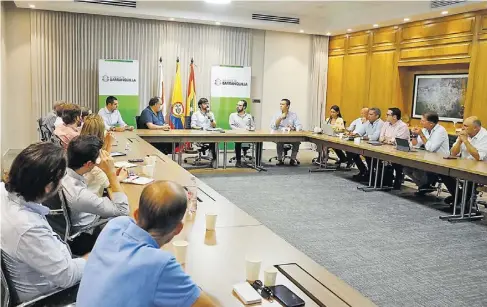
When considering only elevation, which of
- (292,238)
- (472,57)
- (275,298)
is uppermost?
(472,57)

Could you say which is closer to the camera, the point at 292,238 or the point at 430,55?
the point at 292,238

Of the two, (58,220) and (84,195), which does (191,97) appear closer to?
(58,220)

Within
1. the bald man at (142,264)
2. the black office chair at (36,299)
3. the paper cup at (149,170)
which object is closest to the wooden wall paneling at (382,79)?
the paper cup at (149,170)

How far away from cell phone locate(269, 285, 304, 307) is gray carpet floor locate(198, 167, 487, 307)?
1.53m

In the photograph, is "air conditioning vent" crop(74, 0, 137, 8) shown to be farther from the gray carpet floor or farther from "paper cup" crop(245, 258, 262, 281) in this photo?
"paper cup" crop(245, 258, 262, 281)

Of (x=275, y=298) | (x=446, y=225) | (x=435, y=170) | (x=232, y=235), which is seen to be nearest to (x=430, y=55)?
(x=435, y=170)

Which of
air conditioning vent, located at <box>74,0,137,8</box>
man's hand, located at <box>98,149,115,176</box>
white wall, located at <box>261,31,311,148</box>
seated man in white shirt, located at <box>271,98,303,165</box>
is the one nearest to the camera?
man's hand, located at <box>98,149,115,176</box>

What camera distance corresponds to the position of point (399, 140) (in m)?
5.97

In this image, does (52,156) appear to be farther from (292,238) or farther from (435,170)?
(435,170)

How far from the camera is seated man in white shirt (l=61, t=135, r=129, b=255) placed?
2510mm

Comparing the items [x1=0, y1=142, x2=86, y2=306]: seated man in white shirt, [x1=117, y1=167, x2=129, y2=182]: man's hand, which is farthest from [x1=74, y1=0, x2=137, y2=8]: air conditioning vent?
[x1=0, y1=142, x2=86, y2=306]: seated man in white shirt

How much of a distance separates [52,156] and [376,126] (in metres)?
6.32

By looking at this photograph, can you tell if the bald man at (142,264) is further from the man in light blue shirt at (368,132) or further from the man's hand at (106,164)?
the man in light blue shirt at (368,132)

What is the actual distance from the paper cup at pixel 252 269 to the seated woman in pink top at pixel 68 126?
3491 millimetres
